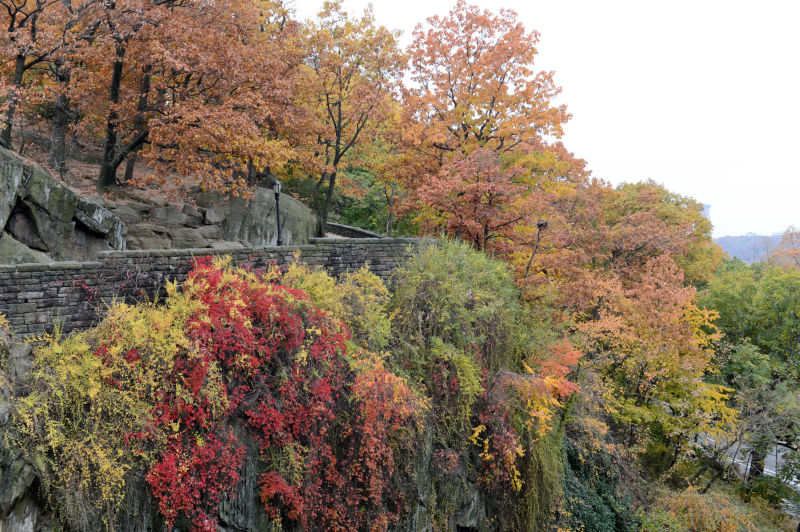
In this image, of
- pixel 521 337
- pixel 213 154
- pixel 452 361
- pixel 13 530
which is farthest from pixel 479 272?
pixel 13 530

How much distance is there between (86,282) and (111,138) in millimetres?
7787

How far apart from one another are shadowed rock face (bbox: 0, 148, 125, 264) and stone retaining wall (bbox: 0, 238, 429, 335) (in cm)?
235

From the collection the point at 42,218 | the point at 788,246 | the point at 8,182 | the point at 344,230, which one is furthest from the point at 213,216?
the point at 788,246

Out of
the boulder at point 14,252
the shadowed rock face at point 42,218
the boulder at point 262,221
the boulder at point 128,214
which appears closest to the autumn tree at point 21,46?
the shadowed rock face at point 42,218

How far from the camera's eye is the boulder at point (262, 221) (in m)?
14.9

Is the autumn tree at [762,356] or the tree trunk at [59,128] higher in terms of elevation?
the tree trunk at [59,128]

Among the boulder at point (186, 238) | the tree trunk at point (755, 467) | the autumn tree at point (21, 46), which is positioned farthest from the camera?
the tree trunk at point (755, 467)

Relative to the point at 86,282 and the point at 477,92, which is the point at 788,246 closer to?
the point at 477,92

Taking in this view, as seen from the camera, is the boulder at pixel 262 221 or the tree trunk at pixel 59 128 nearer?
the tree trunk at pixel 59 128

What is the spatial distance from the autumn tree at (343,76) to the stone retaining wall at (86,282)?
8347mm

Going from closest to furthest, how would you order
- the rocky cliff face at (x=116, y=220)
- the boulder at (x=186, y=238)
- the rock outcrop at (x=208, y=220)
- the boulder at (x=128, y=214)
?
1. the rocky cliff face at (x=116, y=220)
2. the boulder at (x=128, y=214)
3. the rock outcrop at (x=208, y=220)
4. the boulder at (x=186, y=238)

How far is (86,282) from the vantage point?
305 inches

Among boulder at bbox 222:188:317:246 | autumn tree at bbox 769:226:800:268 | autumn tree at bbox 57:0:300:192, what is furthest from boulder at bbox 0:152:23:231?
autumn tree at bbox 769:226:800:268

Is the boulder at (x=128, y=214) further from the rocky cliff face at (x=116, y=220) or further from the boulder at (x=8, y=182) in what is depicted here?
the boulder at (x=8, y=182)
